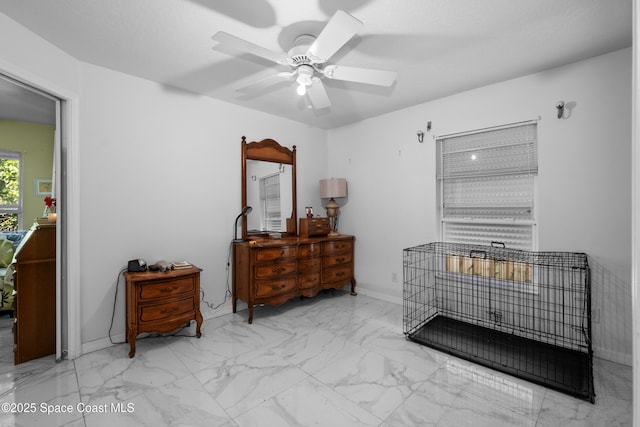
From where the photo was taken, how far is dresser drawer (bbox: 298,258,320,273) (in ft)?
11.1

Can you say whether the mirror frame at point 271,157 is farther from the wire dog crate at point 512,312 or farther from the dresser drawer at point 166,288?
the wire dog crate at point 512,312

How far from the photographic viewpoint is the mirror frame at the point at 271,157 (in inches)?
135

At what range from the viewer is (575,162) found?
2418mm

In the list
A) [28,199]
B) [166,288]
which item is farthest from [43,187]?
[166,288]

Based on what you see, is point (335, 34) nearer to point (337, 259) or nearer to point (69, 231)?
point (69, 231)

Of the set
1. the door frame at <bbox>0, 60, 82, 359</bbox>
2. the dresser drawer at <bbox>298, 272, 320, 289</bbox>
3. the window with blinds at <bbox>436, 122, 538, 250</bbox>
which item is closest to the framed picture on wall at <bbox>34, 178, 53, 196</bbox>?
the door frame at <bbox>0, 60, 82, 359</bbox>

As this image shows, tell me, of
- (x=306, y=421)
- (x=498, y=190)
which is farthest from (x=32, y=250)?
(x=498, y=190)

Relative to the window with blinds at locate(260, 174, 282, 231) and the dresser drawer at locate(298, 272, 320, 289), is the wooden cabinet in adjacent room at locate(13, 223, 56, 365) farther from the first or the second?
the dresser drawer at locate(298, 272, 320, 289)

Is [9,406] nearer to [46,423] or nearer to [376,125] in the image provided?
[46,423]

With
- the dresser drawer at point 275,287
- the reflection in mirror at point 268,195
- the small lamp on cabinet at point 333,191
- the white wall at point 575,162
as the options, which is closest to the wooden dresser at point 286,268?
the dresser drawer at point 275,287

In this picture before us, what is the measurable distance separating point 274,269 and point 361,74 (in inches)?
84.5

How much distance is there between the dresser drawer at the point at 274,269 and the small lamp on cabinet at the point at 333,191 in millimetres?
1074

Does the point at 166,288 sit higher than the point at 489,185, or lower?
lower

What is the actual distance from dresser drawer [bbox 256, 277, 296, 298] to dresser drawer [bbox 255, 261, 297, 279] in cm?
8
